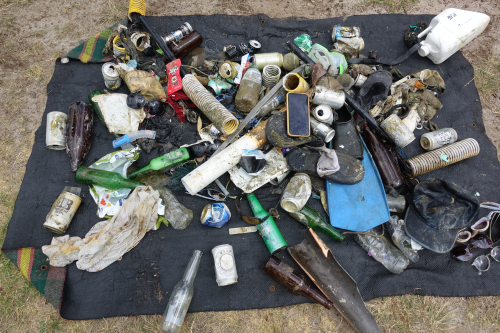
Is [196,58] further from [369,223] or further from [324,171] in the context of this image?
[369,223]

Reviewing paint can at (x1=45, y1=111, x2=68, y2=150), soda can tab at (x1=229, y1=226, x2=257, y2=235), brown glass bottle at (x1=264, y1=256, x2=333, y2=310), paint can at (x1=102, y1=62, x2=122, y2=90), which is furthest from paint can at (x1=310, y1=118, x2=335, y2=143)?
paint can at (x1=45, y1=111, x2=68, y2=150)

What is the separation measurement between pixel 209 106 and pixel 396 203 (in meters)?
2.01

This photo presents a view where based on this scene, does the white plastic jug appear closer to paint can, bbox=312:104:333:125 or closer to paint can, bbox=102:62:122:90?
paint can, bbox=312:104:333:125

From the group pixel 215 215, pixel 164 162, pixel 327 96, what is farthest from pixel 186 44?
pixel 215 215

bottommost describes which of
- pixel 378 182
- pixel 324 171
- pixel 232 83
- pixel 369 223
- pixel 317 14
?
pixel 369 223

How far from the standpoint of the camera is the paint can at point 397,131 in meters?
2.80

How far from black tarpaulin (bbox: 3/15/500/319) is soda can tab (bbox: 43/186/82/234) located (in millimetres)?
91

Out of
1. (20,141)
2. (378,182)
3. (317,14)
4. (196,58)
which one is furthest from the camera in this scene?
(317,14)

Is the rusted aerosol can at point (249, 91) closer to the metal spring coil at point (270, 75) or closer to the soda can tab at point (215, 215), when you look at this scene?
the metal spring coil at point (270, 75)

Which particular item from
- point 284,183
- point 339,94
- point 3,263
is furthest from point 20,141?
point 339,94

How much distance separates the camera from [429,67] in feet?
11.5

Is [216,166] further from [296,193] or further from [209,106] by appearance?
[296,193]

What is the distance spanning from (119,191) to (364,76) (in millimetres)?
2794

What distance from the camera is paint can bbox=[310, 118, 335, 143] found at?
2.65m
